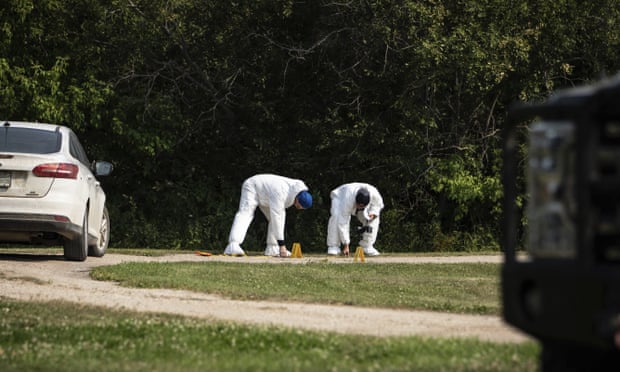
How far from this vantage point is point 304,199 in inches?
919

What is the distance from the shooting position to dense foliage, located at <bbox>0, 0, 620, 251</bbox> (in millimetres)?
29656

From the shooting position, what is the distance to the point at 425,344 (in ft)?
28.5

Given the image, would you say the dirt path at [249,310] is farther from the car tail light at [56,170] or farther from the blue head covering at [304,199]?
the blue head covering at [304,199]

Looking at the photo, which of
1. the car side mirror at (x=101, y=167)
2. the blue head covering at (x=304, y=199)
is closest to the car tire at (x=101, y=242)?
the car side mirror at (x=101, y=167)

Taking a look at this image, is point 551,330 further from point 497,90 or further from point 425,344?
point 497,90

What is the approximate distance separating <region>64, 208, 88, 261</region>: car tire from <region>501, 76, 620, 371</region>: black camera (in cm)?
1250

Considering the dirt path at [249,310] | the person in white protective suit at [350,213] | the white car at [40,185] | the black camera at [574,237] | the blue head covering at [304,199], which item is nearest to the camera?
the black camera at [574,237]

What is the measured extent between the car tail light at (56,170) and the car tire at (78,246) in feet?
2.89

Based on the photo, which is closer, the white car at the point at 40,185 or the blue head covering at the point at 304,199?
the white car at the point at 40,185

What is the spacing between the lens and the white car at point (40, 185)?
1686 cm

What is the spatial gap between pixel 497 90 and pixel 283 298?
1880 centimetres

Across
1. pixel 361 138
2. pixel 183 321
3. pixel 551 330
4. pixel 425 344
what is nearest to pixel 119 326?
pixel 183 321

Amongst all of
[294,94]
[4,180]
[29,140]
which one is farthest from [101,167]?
[294,94]

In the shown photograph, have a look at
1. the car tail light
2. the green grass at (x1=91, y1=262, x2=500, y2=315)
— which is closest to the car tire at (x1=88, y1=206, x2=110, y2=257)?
the green grass at (x1=91, y1=262, x2=500, y2=315)
